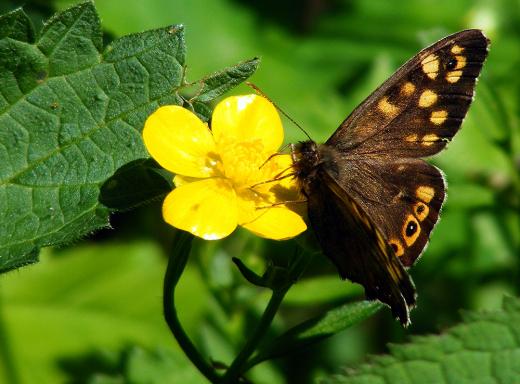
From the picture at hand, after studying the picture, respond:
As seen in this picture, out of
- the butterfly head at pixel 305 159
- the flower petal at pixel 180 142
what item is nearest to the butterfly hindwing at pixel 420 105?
the butterfly head at pixel 305 159

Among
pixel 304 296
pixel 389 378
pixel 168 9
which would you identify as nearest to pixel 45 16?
pixel 168 9

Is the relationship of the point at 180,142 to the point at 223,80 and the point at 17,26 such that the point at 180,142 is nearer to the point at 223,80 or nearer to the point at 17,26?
the point at 223,80

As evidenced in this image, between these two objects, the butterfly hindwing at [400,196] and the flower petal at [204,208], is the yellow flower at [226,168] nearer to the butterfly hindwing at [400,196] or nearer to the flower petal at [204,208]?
the flower petal at [204,208]

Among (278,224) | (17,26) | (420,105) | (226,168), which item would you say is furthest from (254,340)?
(17,26)

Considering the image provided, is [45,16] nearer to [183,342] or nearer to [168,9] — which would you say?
[168,9]

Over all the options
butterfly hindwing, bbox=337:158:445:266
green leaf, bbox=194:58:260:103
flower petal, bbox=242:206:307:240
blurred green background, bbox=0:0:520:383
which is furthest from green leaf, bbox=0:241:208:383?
green leaf, bbox=194:58:260:103

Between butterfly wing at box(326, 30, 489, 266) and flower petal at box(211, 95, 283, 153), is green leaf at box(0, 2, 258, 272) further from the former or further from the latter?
butterfly wing at box(326, 30, 489, 266)
